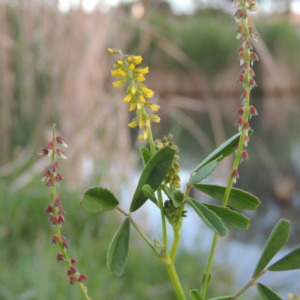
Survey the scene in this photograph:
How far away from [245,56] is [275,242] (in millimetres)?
61

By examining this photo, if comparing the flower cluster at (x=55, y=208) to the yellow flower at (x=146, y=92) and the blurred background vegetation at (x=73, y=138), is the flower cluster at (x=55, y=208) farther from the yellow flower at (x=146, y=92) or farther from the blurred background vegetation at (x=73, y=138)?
the blurred background vegetation at (x=73, y=138)

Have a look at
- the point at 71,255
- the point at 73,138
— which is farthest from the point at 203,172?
the point at 73,138

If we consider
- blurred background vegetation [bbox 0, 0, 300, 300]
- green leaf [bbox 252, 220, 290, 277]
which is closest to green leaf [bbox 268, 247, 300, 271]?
green leaf [bbox 252, 220, 290, 277]

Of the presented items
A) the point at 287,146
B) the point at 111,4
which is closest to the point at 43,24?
the point at 111,4

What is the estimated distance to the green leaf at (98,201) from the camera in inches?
5.5

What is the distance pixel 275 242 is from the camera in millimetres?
143

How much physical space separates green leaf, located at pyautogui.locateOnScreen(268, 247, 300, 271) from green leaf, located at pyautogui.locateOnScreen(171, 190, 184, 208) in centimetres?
4

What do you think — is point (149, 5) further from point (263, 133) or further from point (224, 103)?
point (224, 103)

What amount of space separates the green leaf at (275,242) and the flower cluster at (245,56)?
0.10 feet

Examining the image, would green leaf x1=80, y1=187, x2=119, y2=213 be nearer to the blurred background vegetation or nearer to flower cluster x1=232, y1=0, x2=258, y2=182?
flower cluster x1=232, y1=0, x2=258, y2=182

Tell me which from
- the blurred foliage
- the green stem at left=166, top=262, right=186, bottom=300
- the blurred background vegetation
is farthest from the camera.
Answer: the blurred background vegetation

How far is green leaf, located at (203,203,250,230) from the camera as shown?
138 millimetres

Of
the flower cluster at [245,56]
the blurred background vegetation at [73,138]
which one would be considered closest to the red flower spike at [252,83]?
the flower cluster at [245,56]

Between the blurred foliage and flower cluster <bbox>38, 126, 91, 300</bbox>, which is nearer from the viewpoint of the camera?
flower cluster <bbox>38, 126, 91, 300</bbox>
